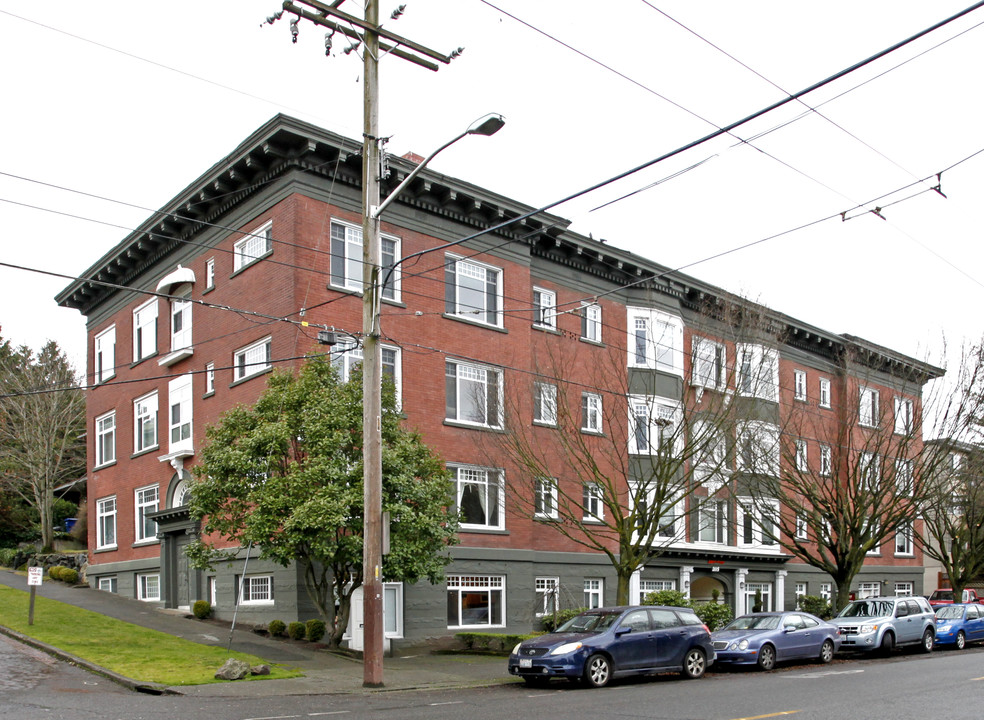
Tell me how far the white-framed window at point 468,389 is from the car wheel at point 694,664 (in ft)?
31.1

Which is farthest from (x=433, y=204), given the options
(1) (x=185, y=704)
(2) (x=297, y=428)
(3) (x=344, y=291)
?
(1) (x=185, y=704)

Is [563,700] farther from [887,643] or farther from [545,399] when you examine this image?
[887,643]

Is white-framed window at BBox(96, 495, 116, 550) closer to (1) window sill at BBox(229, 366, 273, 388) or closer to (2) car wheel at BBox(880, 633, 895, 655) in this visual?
(1) window sill at BBox(229, 366, 273, 388)

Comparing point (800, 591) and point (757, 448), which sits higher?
point (757, 448)

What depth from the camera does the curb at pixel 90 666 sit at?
647 inches

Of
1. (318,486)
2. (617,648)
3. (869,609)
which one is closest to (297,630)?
(318,486)

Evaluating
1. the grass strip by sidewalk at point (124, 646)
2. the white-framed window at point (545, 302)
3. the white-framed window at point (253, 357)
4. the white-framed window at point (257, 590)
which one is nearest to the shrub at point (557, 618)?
the white-framed window at point (257, 590)

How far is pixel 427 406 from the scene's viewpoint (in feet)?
89.8

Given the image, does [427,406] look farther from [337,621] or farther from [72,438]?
[72,438]

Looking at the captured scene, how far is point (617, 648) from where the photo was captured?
18688 millimetres

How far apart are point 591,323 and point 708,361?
6751mm

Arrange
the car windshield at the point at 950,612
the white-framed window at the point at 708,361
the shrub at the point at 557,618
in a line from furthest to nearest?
the car windshield at the point at 950,612
the shrub at the point at 557,618
the white-framed window at the point at 708,361

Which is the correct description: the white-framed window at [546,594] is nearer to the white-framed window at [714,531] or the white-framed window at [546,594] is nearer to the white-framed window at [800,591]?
the white-framed window at [714,531]

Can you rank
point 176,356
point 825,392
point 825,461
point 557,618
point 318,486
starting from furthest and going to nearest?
1. point 825,392
2. point 825,461
3. point 176,356
4. point 557,618
5. point 318,486
